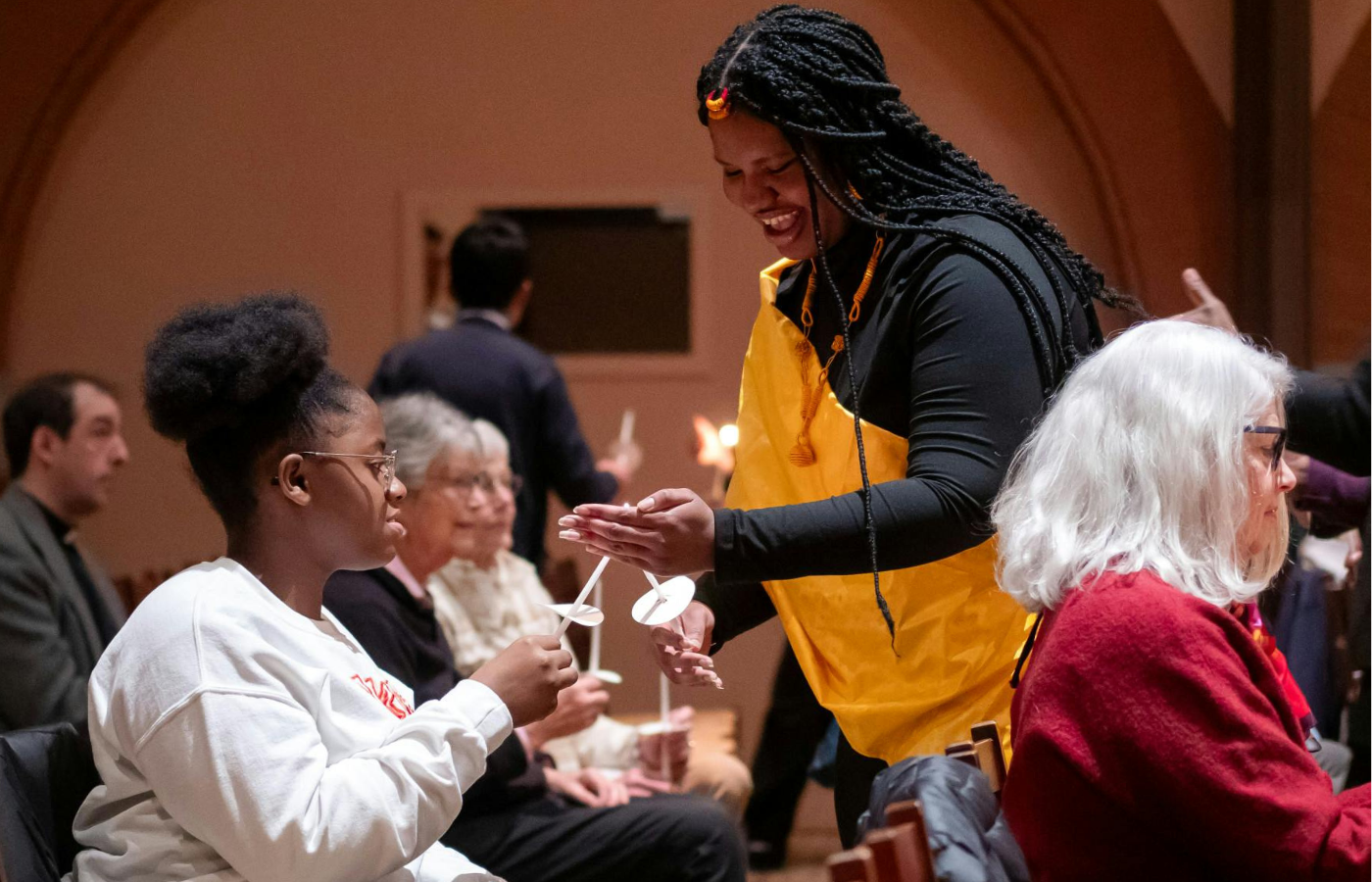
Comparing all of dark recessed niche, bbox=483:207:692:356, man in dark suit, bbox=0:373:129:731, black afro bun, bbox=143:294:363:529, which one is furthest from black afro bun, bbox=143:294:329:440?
dark recessed niche, bbox=483:207:692:356

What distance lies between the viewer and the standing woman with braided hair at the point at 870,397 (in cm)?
145

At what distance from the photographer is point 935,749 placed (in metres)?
1.58

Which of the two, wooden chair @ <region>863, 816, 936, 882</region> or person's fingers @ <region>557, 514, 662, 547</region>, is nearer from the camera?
wooden chair @ <region>863, 816, 936, 882</region>

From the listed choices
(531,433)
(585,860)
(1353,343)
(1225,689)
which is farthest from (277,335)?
(1353,343)

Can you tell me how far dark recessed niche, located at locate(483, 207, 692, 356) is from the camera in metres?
4.74

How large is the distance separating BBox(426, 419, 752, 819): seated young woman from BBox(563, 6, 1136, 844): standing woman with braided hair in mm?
1308

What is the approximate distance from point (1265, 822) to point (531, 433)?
2.69 meters

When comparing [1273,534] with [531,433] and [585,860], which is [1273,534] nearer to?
[585,860]

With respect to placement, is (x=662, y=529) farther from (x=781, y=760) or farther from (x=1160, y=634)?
(x=781, y=760)

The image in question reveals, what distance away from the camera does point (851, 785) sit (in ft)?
5.64

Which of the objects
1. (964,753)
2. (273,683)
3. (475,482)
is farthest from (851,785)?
(475,482)

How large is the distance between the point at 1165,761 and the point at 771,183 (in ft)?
2.53

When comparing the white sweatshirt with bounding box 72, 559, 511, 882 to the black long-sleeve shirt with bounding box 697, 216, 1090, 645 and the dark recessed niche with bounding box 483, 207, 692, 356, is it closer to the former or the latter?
the black long-sleeve shirt with bounding box 697, 216, 1090, 645

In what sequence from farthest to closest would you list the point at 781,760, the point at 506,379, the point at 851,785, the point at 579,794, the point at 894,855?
the point at 781,760, the point at 506,379, the point at 579,794, the point at 851,785, the point at 894,855
